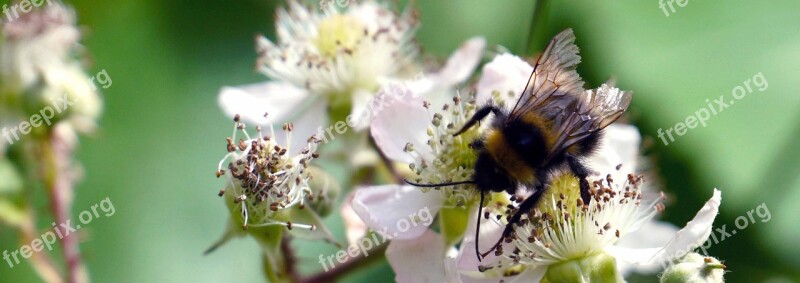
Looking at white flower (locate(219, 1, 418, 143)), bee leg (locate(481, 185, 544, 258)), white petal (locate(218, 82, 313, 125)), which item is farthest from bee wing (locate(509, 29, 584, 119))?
white petal (locate(218, 82, 313, 125))

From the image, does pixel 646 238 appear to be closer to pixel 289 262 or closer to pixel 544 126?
pixel 544 126

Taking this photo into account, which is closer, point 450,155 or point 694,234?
point 694,234

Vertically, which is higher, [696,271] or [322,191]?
[322,191]

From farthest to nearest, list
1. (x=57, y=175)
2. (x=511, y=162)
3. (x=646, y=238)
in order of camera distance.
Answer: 1. (x=57, y=175)
2. (x=646, y=238)
3. (x=511, y=162)

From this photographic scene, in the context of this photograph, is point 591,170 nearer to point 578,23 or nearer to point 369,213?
point 369,213

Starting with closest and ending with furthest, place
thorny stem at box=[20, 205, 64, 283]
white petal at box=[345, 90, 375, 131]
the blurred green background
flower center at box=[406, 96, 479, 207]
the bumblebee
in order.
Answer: the bumblebee < flower center at box=[406, 96, 479, 207] < white petal at box=[345, 90, 375, 131] < thorny stem at box=[20, 205, 64, 283] < the blurred green background

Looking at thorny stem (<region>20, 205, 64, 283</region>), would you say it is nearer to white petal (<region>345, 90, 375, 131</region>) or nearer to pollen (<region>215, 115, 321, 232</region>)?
pollen (<region>215, 115, 321, 232</region>)

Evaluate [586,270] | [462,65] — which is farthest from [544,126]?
[462,65]
